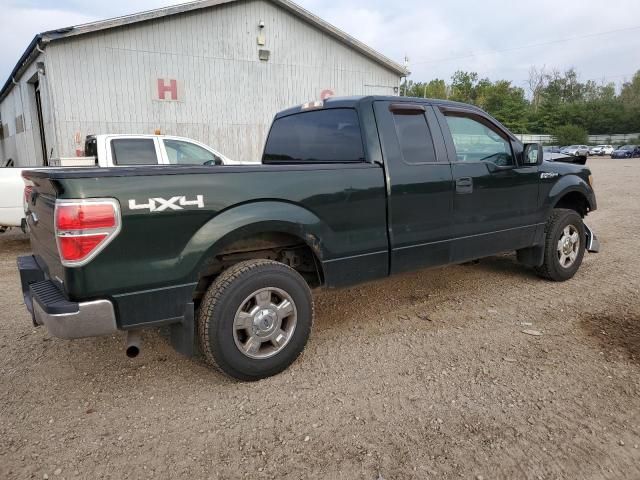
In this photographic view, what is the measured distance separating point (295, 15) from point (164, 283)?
15.3 meters

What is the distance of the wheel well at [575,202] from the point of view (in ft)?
18.1

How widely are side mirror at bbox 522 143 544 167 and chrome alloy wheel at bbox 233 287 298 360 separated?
9.73 feet

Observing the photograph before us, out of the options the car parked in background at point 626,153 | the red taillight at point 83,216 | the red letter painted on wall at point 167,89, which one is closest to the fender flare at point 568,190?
the red taillight at point 83,216

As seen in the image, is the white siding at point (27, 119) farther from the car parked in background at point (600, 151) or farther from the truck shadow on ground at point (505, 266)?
the car parked in background at point (600, 151)

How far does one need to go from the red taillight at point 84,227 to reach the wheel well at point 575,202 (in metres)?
4.83

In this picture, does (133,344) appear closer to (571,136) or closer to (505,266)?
(505,266)

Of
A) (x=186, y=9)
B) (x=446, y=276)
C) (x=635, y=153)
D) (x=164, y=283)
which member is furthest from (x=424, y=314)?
(x=635, y=153)

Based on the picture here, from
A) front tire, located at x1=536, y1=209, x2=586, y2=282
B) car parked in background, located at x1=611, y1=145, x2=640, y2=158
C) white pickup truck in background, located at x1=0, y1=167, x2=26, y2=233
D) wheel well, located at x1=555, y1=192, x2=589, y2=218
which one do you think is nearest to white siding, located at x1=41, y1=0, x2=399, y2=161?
white pickup truck in background, located at x1=0, y1=167, x2=26, y2=233

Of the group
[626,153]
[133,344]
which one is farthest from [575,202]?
[626,153]

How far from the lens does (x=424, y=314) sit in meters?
4.47

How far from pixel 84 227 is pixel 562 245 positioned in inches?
189

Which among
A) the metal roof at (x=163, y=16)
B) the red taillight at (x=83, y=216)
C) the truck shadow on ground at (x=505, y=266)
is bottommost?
the truck shadow on ground at (x=505, y=266)

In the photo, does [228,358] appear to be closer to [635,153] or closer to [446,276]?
[446,276]

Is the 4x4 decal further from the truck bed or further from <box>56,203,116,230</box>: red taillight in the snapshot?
<box>56,203,116,230</box>: red taillight
